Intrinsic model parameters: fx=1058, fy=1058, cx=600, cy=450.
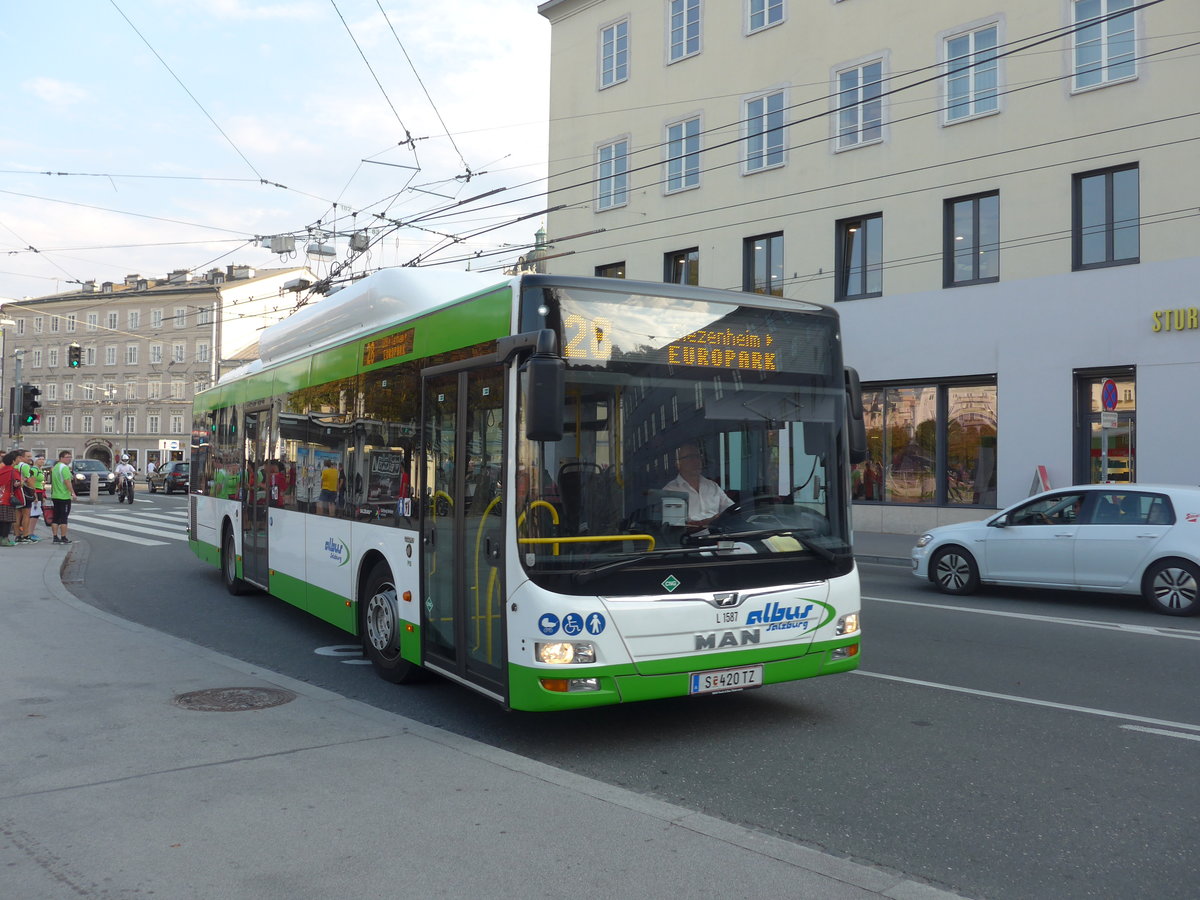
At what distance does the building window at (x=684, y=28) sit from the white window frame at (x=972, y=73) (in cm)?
708

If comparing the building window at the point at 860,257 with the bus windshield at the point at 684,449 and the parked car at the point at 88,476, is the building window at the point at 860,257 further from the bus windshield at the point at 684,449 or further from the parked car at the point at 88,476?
the parked car at the point at 88,476

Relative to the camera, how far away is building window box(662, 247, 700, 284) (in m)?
27.0

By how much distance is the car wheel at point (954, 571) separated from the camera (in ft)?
44.6

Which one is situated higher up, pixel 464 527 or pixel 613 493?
pixel 613 493

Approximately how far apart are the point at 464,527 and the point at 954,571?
902 cm

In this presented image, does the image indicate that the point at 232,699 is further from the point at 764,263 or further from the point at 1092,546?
the point at 764,263

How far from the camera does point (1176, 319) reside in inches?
722

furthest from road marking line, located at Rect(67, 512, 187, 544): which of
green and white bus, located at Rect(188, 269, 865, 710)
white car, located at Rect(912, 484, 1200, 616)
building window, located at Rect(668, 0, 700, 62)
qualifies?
building window, located at Rect(668, 0, 700, 62)

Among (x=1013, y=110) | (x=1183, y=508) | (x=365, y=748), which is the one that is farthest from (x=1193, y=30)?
(x=365, y=748)

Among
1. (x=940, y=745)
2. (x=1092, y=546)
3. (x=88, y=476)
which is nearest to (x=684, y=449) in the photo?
(x=940, y=745)

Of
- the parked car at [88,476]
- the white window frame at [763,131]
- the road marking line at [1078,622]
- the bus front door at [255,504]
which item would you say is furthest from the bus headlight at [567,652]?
the parked car at [88,476]

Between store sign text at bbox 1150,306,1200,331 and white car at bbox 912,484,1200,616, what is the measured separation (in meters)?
7.22

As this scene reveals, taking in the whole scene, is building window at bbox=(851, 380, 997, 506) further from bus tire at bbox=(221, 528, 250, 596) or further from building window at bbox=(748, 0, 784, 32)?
bus tire at bbox=(221, 528, 250, 596)

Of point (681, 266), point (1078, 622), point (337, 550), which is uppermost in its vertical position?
point (681, 266)
